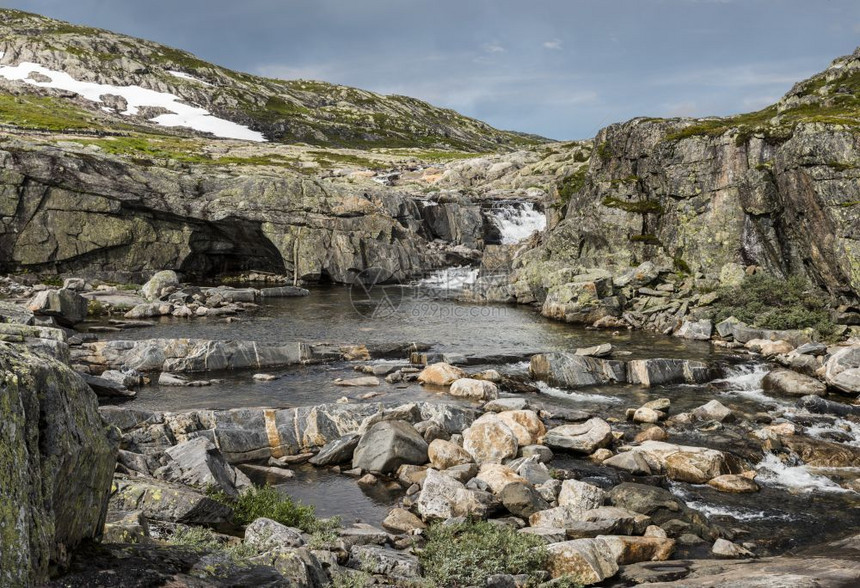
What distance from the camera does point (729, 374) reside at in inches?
1190

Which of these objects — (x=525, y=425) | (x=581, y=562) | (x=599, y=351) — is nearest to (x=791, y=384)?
(x=599, y=351)

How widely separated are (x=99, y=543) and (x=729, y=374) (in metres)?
30.6

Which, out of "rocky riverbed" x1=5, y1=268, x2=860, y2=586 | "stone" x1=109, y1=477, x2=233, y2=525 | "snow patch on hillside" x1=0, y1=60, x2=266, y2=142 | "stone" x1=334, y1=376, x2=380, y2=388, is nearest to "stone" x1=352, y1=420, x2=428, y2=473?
"rocky riverbed" x1=5, y1=268, x2=860, y2=586

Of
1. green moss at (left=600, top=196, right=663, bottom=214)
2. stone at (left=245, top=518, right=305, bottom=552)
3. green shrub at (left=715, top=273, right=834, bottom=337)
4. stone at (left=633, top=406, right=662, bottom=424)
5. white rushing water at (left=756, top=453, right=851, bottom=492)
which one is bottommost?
white rushing water at (left=756, top=453, right=851, bottom=492)

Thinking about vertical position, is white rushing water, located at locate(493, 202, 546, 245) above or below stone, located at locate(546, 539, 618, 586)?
above

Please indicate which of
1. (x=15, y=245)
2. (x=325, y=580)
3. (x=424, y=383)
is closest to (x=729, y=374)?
(x=424, y=383)

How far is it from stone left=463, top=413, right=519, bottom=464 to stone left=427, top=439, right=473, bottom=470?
0.54 m

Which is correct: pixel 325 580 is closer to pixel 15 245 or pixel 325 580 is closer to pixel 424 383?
pixel 424 383

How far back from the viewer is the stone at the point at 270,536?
34.1ft

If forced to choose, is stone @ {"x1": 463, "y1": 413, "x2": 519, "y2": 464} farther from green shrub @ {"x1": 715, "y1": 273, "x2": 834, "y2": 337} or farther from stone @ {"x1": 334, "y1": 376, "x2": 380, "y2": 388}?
green shrub @ {"x1": 715, "y1": 273, "x2": 834, "y2": 337}

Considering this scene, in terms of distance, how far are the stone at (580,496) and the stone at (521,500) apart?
1.70ft

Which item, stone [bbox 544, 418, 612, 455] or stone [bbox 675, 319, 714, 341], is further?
stone [bbox 675, 319, 714, 341]

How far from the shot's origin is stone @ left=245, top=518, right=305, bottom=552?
1038cm

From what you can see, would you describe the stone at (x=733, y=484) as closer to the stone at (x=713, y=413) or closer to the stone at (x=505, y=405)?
the stone at (x=713, y=413)
